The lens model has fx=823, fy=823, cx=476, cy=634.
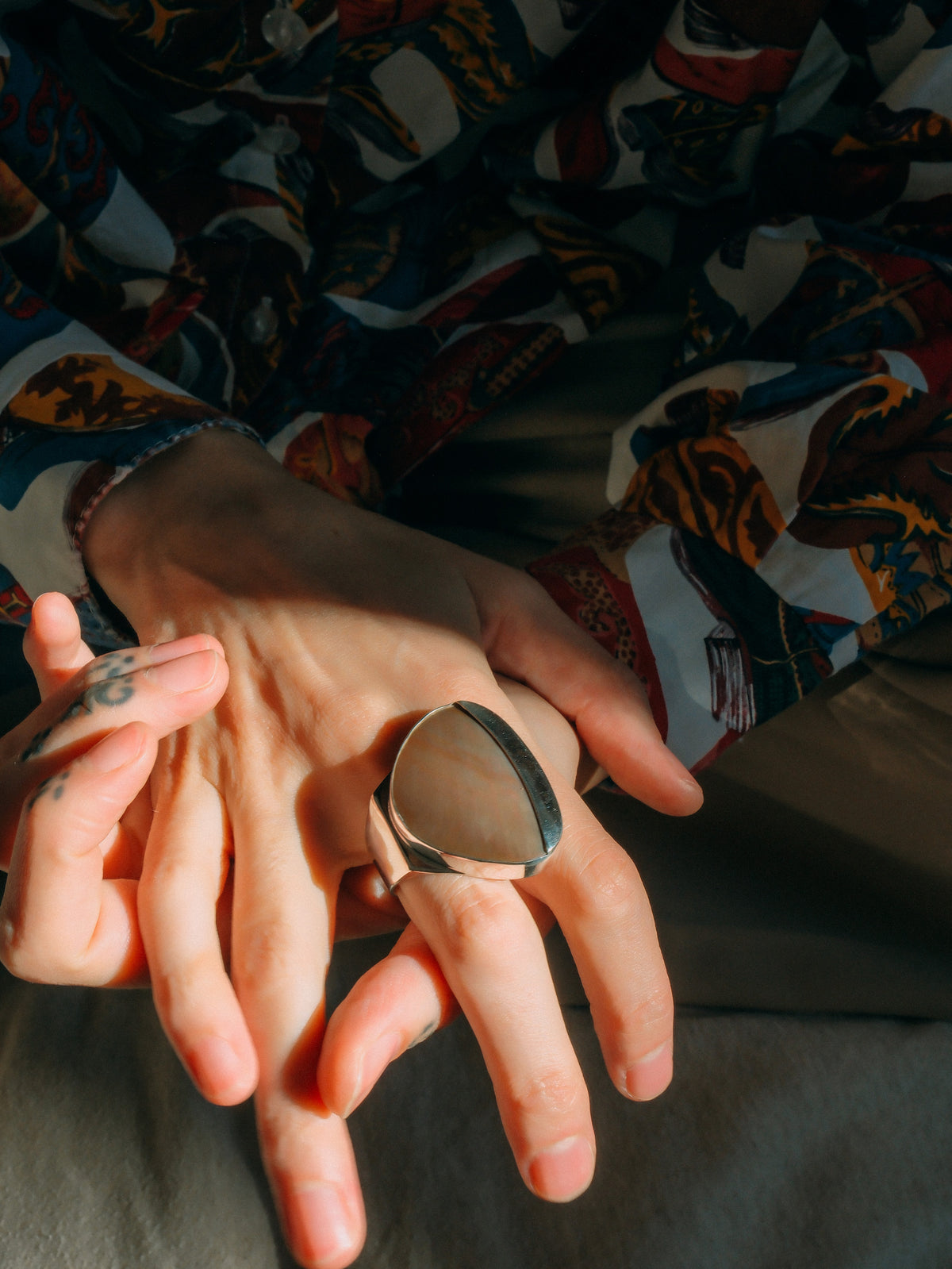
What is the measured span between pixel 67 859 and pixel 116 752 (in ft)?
0.18

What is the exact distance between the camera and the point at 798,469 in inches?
22.9

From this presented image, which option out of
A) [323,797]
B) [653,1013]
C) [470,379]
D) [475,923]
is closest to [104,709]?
[323,797]

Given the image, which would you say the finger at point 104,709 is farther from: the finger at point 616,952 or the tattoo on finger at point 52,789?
the finger at point 616,952

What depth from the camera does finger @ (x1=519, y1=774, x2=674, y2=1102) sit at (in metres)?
0.42

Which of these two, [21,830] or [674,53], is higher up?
[674,53]

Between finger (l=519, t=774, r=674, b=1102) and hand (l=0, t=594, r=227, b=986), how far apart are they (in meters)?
0.22

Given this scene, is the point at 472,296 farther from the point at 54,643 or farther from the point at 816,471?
the point at 54,643

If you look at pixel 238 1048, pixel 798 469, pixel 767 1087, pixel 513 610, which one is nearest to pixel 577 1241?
pixel 767 1087

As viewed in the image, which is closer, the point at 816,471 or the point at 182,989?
the point at 182,989

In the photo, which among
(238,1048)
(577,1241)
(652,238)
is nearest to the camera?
(238,1048)

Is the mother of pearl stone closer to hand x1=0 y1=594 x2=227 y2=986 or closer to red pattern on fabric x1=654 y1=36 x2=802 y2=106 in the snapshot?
hand x1=0 y1=594 x2=227 y2=986

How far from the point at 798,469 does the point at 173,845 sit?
476 mm

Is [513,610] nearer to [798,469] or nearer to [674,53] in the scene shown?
[798,469]

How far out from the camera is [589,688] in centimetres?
55
